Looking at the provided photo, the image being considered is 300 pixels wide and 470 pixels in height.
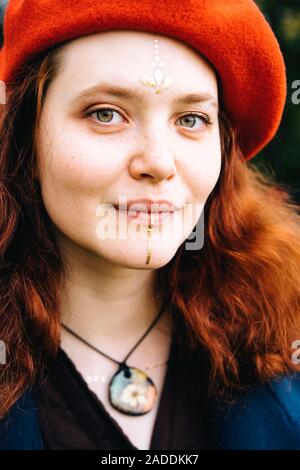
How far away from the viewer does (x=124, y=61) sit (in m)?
1.08

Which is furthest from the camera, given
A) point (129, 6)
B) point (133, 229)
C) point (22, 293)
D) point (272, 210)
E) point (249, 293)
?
point (272, 210)

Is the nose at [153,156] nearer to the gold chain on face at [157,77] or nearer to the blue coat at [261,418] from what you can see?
the gold chain on face at [157,77]

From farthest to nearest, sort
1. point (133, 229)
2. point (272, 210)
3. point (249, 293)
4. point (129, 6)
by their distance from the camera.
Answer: point (272, 210) < point (249, 293) < point (133, 229) < point (129, 6)

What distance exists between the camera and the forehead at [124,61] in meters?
1.08

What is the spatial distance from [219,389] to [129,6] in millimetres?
899

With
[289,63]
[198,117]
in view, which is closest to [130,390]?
[198,117]

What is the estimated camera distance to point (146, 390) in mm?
1343

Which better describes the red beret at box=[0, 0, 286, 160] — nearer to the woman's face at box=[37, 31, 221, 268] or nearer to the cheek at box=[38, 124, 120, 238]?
the woman's face at box=[37, 31, 221, 268]

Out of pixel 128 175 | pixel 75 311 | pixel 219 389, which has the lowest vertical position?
pixel 219 389

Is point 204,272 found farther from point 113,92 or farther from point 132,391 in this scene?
point 113,92

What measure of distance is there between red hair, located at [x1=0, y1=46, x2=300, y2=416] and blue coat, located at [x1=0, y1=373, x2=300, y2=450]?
0.04 meters

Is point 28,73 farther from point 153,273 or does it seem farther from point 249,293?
point 249,293

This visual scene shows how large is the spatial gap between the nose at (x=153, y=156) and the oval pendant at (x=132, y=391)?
0.51 m

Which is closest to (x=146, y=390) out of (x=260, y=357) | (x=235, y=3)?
(x=260, y=357)
